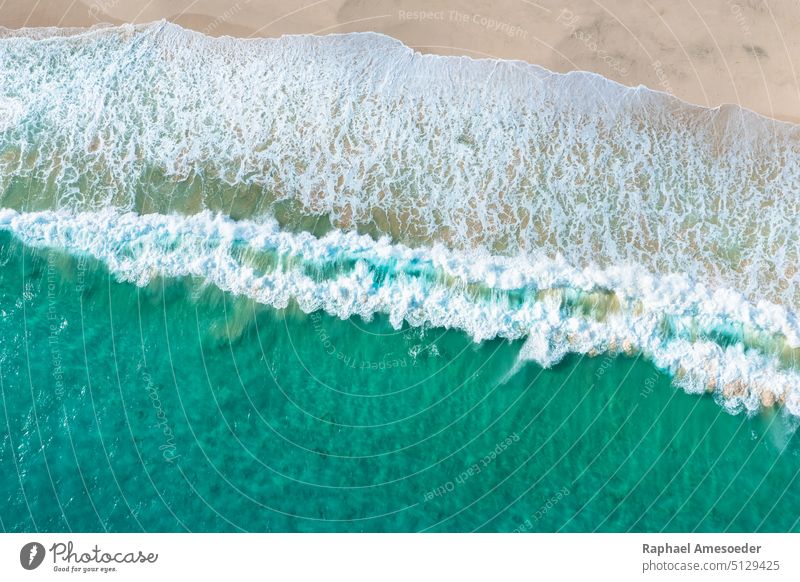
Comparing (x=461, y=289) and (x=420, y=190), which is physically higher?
(x=420, y=190)

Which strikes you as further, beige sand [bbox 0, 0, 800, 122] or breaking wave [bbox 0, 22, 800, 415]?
beige sand [bbox 0, 0, 800, 122]

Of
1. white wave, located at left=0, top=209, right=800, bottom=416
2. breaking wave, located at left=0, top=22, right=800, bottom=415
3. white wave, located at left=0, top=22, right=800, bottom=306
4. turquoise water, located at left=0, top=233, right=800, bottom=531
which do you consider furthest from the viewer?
white wave, located at left=0, top=22, right=800, bottom=306

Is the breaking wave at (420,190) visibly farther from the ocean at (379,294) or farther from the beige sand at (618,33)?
the beige sand at (618,33)

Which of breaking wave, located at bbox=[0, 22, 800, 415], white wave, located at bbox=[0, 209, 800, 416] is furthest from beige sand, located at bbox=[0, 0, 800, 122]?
white wave, located at bbox=[0, 209, 800, 416]

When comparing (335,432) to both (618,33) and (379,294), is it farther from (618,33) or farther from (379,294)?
(618,33)

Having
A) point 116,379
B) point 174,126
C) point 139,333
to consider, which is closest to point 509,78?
point 174,126

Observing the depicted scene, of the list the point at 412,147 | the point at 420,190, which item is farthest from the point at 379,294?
the point at 412,147

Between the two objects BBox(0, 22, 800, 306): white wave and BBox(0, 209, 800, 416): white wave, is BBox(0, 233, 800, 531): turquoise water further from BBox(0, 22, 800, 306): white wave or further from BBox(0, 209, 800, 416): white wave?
BBox(0, 22, 800, 306): white wave
